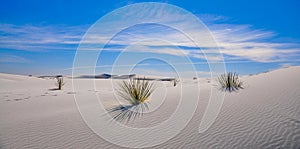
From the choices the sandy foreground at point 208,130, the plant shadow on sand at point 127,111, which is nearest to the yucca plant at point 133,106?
the plant shadow on sand at point 127,111

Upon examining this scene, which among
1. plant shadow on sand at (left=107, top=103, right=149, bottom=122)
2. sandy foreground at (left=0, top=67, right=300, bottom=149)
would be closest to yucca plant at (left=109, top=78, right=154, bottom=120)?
plant shadow on sand at (left=107, top=103, right=149, bottom=122)

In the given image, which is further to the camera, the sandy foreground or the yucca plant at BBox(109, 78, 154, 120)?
the yucca plant at BBox(109, 78, 154, 120)

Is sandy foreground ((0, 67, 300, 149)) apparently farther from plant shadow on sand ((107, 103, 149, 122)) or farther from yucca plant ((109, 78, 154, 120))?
yucca plant ((109, 78, 154, 120))

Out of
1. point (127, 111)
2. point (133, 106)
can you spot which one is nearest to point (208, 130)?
point (127, 111)

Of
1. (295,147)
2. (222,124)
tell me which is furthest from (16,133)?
(295,147)

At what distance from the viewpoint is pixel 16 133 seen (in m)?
5.46

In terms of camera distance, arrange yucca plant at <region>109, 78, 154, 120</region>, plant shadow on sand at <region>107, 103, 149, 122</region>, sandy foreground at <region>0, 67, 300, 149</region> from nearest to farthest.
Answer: sandy foreground at <region>0, 67, 300, 149</region>, plant shadow on sand at <region>107, 103, 149, 122</region>, yucca plant at <region>109, 78, 154, 120</region>

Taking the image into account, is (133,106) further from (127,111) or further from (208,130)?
(208,130)

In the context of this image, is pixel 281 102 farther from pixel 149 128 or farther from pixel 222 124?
pixel 149 128

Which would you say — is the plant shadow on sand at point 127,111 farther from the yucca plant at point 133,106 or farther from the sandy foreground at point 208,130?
the sandy foreground at point 208,130

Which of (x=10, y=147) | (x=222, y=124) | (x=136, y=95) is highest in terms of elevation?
(x=136, y=95)

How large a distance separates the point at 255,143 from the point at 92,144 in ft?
9.80

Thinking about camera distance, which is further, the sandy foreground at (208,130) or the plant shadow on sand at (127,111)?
the plant shadow on sand at (127,111)

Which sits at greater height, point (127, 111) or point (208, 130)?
point (127, 111)
